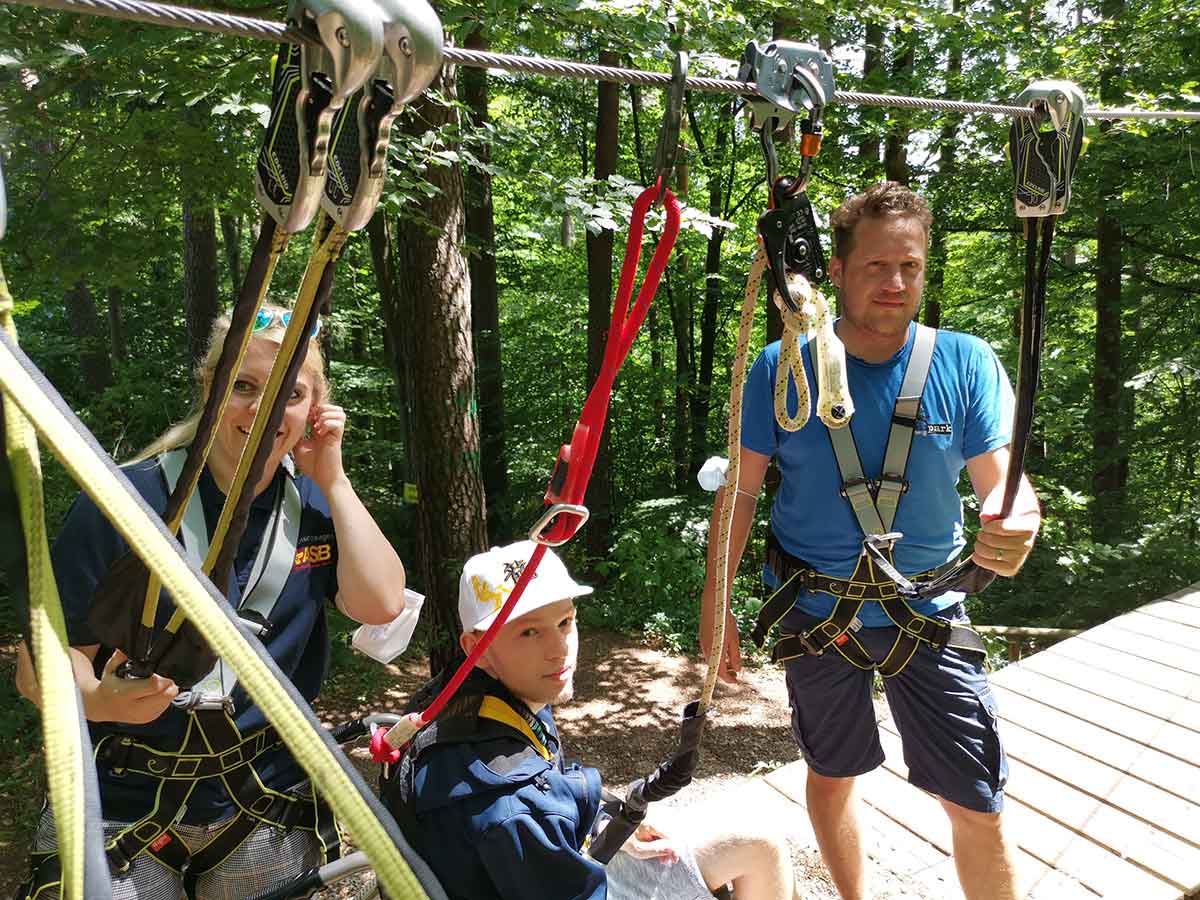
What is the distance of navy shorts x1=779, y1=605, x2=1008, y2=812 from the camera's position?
2121mm

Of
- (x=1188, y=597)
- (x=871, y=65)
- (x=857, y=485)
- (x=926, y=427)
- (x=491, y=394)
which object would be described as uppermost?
(x=871, y=65)

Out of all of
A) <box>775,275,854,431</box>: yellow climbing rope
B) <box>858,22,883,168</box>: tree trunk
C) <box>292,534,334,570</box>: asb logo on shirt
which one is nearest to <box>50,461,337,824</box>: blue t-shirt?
<box>292,534,334,570</box>: asb logo on shirt

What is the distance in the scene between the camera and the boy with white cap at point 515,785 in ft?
4.87

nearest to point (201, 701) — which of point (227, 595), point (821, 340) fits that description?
point (227, 595)

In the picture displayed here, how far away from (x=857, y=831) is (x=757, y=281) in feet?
5.94

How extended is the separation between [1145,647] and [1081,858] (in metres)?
2.29

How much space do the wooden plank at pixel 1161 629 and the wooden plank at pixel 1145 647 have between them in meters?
0.05

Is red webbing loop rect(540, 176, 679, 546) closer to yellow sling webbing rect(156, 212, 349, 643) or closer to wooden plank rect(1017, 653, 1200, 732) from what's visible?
yellow sling webbing rect(156, 212, 349, 643)

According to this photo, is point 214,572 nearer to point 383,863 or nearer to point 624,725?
point 383,863

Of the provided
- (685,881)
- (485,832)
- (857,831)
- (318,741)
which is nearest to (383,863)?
(318,741)

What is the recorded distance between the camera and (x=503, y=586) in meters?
1.82

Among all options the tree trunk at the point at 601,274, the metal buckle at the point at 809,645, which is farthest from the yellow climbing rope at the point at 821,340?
the tree trunk at the point at 601,274

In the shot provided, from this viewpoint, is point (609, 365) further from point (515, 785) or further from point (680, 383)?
point (680, 383)

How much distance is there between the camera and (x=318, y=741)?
569 mm
